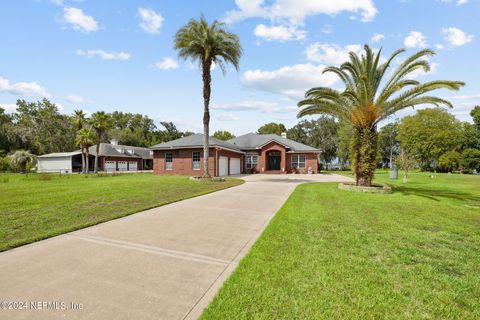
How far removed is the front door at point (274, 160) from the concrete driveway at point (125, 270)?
2501 centimetres

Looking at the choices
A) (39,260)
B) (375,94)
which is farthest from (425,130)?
(39,260)

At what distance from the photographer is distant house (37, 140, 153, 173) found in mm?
37375

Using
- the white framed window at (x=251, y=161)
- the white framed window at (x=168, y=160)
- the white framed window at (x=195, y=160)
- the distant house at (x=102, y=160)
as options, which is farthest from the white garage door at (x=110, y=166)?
the white framed window at (x=251, y=161)

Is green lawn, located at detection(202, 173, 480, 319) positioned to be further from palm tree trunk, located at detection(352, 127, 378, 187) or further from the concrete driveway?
palm tree trunk, located at detection(352, 127, 378, 187)

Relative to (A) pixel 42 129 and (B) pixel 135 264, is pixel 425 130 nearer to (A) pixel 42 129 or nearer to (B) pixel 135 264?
(B) pixel 135 264

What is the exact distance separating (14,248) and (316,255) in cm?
528

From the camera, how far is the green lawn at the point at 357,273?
2.66 metres

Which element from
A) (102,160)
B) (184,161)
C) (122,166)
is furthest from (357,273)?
(122,166)

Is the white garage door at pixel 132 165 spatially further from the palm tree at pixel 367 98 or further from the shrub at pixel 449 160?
the shrub at pixel 449 160

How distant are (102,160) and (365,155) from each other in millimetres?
39430

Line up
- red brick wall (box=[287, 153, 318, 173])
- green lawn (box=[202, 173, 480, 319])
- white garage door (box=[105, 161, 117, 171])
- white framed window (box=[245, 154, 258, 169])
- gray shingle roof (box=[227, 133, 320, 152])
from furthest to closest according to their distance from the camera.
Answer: white garage door (box=[105, 161, 117, 171]), white framed window (box=[245, 154, 258, 169]), gray shingle roof (box=[227, 133, 320, 152]), red brick wall (box=[287, 153, 318, 173]), green lawn (box=[202, 173, 480, 319])

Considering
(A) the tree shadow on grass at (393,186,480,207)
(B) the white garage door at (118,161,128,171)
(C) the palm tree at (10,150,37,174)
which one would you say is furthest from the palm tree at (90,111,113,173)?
(A) the tree shadow on grass at (393,186,480,207)

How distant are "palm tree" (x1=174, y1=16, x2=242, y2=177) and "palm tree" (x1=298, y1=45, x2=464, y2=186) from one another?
706 cm

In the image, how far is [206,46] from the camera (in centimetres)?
1670
